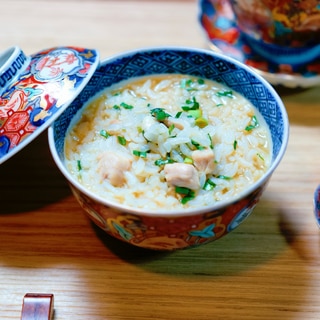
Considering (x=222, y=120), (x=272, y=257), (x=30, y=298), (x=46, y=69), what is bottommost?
(x=272, y=257)

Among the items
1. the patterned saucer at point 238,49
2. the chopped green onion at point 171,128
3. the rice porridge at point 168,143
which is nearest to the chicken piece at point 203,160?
the rice porridge at point 168,143

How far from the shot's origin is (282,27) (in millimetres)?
1968

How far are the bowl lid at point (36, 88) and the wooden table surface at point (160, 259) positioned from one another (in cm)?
30

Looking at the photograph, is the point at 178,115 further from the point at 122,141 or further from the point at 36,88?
the point at 36,88

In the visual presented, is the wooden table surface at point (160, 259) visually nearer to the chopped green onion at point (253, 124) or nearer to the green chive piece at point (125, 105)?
the chopped green onion at point (253, 124)

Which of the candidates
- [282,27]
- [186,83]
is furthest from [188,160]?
[282,27]

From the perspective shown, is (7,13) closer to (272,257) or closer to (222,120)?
(222,120)

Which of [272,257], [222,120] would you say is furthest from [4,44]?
[272,257]

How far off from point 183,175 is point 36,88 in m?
0.52

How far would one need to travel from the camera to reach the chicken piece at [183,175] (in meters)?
1.34

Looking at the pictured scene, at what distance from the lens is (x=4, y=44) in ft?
7.51

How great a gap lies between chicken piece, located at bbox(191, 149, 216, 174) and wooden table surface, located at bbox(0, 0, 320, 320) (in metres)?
0.26

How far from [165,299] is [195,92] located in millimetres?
708

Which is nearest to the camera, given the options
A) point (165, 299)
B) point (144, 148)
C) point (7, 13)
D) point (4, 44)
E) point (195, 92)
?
point (165, 299)
